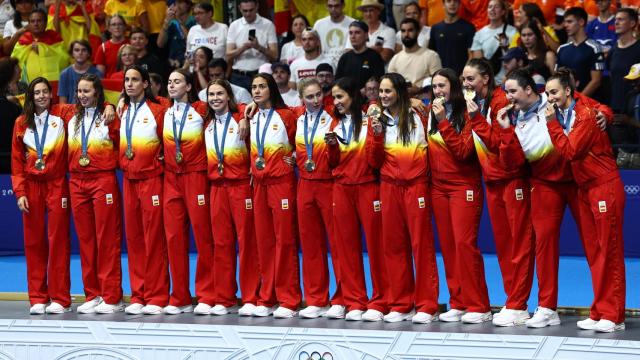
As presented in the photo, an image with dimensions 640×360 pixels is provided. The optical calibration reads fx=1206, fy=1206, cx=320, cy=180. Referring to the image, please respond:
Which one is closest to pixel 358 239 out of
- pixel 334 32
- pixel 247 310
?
pixel 247 310

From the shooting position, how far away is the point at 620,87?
1248 cm

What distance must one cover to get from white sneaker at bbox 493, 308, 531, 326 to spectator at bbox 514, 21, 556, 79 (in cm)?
423

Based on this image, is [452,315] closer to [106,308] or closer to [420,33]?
[106,308]

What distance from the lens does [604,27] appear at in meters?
13.4

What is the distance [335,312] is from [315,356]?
553 millimetres

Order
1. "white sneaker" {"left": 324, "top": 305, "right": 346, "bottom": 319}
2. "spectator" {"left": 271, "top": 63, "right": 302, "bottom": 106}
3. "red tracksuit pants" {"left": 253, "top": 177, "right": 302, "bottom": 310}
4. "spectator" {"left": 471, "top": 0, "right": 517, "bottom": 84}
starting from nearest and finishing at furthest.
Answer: "white sneaker" {"left": 324, "top": 305, "right": 346, "bottom": 319} → "red tracksuit pants" {"left": 253, "top": 177, "right": 302, "bottom": 310} → "spectator" {"left": 271, "top": 63, "right": 302, "bottom": 106} → "spectator" {"left": 471, "top": 0, "right": 517, "bottom": 84}

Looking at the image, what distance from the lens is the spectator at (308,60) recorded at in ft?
44.9

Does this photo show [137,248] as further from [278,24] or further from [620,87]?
[278,24]

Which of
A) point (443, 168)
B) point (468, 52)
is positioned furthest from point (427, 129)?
point (468, 52)

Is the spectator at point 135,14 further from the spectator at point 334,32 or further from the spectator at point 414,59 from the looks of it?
the spectator at point 414,59

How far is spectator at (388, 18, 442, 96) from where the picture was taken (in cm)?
1343

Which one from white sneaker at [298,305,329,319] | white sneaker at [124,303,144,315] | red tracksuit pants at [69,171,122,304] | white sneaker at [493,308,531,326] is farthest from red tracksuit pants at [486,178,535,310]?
red tracksuit pants at [69,171,122,304]

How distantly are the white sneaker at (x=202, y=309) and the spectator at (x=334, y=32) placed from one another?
17.1 feet

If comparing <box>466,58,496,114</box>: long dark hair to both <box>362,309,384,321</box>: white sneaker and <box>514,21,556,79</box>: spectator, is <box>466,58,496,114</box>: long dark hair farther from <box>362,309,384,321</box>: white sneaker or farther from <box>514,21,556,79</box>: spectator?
<box>514,21,556,79</box>: spectator
